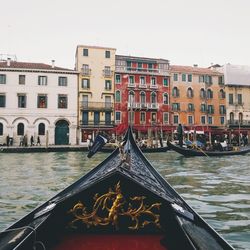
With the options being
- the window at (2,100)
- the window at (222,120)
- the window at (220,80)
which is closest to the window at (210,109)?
the window at (222,120)

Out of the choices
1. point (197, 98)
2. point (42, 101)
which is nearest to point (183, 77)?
point (197, 98)

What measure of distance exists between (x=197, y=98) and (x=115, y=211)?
26713 mm

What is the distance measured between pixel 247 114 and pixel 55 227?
29.2 meters

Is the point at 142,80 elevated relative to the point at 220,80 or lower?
lower

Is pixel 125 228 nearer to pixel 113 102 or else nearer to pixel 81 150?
pixel 81 150

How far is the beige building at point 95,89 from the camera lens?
2394cm

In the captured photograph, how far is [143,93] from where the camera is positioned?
25859 millimetres

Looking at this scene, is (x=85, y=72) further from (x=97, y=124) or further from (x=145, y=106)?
(x=145, y=106)

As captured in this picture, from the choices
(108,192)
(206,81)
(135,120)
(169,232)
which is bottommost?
(169,232)

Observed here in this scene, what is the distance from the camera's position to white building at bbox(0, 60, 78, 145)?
72.6 feet

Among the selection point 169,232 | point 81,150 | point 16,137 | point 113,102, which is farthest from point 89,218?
point 113,102

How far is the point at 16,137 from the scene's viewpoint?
21938mm

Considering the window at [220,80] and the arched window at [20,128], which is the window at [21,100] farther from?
the window at [220,80]

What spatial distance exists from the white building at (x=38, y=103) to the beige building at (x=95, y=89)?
669 millimetres
